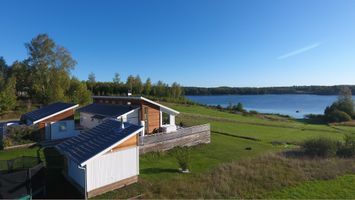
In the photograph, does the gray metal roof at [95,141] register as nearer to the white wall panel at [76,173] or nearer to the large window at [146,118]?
the white wall panel at [76,173]

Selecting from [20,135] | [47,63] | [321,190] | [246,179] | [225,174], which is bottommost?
[321,190]

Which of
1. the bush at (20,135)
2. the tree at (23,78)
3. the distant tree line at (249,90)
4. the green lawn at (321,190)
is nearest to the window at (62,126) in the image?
the bush at (20,135)

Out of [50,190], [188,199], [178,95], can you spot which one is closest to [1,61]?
[178,95]

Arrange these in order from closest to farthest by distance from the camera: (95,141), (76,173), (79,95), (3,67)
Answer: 1. (76,173)
2. (95,141)
3. (79,95)
4. (3,67)

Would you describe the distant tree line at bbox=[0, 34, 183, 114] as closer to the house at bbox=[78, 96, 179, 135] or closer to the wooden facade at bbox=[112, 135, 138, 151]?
the house at bbox=[78, 96, 179, 135]

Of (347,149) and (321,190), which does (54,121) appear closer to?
(321,190)

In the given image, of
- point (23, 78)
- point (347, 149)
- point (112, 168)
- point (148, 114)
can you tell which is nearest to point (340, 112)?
point (347, 149)
